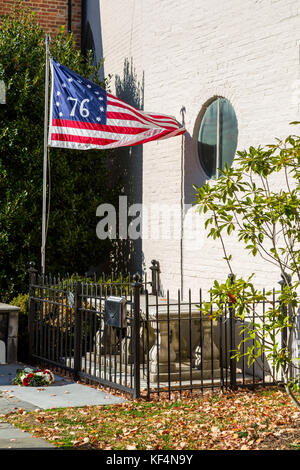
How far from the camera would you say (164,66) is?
11.6 m

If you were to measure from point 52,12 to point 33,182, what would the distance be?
541 centimetres

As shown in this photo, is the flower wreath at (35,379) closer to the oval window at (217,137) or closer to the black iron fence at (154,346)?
the black iron fence at (154,346)

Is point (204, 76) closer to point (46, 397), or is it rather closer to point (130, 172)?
point (130, 172)

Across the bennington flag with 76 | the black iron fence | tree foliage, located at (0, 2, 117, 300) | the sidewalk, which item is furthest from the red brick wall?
the sidewalk

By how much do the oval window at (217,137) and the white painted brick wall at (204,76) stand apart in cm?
14

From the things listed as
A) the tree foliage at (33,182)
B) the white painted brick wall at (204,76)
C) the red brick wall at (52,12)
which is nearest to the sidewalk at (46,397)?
the white painted brick wall at (204,76)

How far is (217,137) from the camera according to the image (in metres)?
10.4

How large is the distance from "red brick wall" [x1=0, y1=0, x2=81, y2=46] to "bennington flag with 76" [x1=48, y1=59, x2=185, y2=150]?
5359 millimetres

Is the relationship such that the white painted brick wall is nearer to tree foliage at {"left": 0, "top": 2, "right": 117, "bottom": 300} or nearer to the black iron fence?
the black iron fence

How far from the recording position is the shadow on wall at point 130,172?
493 inches

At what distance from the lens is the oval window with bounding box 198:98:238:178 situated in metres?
10.0

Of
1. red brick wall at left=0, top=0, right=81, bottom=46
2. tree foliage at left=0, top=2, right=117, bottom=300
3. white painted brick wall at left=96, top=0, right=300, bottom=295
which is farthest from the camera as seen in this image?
red brick wall at left=0, top=0, right=81, bottom=46

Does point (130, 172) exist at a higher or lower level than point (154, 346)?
higher

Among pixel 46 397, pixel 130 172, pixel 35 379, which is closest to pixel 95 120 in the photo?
pixel 130 172
